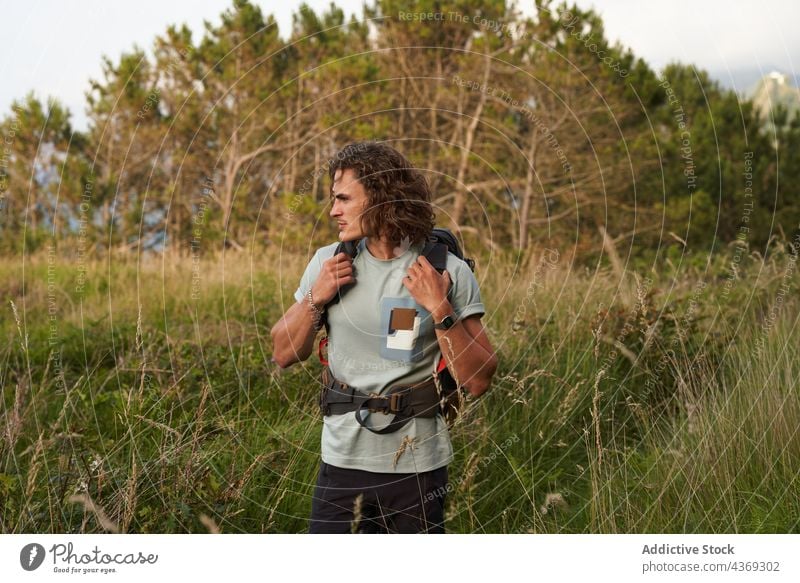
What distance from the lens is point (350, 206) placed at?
2615 millimetres

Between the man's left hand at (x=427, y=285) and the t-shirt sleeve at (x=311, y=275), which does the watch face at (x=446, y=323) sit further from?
the t-shirt sleeve at (x=311, y=275)

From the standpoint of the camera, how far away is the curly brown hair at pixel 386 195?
2594 millimetres

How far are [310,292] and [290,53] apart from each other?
12.5m

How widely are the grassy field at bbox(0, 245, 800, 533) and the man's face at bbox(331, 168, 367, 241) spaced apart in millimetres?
833

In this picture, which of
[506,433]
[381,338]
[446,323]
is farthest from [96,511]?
[506,433]

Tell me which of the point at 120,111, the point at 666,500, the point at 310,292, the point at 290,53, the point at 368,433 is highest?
the point at 290,53

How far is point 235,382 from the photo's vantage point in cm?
493

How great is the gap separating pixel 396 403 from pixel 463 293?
0.39 metres

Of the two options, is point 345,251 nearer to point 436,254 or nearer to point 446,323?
point 436,254

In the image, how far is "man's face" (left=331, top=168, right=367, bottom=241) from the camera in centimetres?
261

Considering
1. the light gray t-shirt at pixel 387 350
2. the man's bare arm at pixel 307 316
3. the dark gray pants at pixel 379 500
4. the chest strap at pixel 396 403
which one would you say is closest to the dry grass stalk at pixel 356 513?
the dark gray pants at pixel 379 500

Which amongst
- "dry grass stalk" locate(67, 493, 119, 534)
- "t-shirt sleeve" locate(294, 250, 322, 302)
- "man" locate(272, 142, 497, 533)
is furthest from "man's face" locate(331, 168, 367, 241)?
"dry grass stalk" locate(67, 493, 119, 534)
